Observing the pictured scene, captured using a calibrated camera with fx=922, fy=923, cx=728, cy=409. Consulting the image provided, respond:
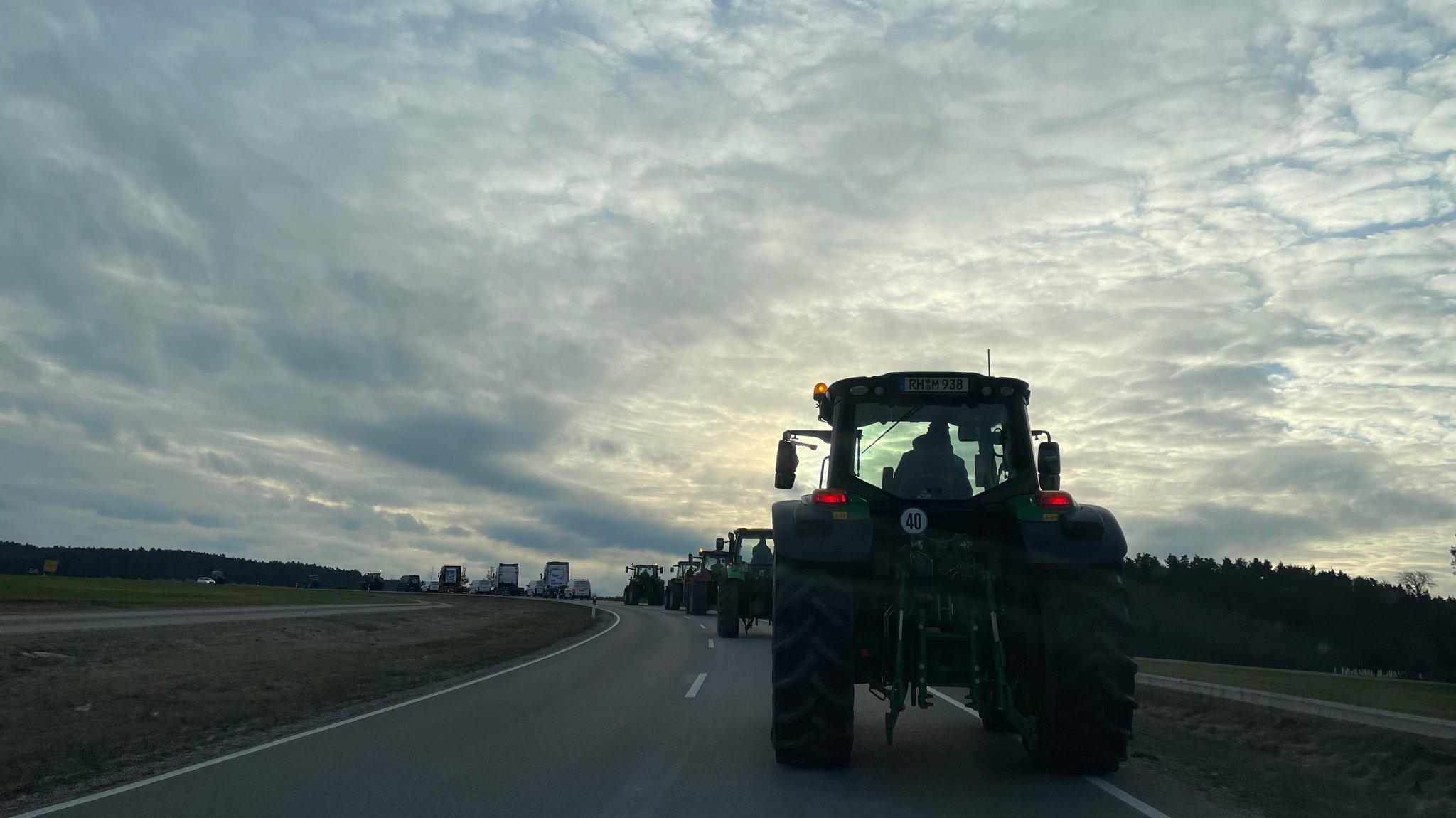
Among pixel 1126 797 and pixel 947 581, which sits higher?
pixel 947 581

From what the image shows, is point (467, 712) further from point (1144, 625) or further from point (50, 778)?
point (1144, 625)

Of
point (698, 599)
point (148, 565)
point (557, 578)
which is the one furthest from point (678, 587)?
point (148, 565)

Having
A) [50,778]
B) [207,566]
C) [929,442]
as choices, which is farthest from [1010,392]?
[207,566]

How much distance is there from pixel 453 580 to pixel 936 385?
350 ft

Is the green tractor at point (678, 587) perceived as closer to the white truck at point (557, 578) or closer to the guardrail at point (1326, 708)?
the guardrail at point (1326, 708)

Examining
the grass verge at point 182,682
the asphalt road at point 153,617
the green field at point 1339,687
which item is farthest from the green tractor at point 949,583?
the asphalt road at point 153,617

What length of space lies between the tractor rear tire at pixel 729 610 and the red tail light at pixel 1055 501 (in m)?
19.7

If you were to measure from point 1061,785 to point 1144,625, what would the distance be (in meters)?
76.0

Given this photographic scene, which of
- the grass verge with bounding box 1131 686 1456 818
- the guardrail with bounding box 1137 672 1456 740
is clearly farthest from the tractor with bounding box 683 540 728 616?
the grass verge with bounding box 1131 686 1456 818

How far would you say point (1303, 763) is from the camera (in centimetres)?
915

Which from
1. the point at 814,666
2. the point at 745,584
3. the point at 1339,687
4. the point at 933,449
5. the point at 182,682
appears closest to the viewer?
the point at 814,666

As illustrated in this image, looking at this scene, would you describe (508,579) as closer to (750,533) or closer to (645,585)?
(645,585)

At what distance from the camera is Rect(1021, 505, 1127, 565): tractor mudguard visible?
7203 mm

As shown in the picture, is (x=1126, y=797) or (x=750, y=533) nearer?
(x=1126, y=797)
